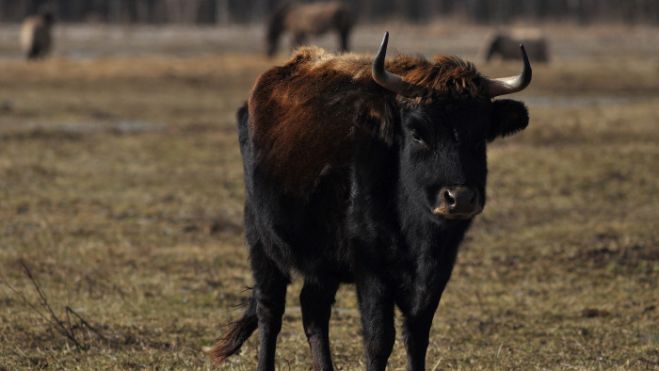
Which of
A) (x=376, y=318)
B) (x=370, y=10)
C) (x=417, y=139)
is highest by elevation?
(x=417, y=139)

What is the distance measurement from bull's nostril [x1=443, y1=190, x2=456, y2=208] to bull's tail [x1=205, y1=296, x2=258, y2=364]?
1927 millimetres

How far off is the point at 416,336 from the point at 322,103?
1266mm

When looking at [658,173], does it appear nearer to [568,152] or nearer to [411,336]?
[568,152]

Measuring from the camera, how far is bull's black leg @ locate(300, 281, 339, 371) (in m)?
6.79

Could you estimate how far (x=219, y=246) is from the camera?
11.2 m

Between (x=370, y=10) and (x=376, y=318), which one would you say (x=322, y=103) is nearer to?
(x=376, y=318)

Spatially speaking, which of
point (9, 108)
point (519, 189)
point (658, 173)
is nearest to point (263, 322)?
point (519, 189)

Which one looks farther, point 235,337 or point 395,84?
point 235,337

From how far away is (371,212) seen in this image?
597 centimetres

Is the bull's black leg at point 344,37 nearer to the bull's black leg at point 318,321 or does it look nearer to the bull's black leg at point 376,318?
the bull's black leg at point 318,321

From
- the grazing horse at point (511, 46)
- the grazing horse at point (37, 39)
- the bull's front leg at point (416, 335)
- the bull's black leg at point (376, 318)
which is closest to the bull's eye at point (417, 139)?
the bull's black leg at point (376, 318)

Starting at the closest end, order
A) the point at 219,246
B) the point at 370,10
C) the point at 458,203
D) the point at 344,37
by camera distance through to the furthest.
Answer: the point at 458,203
the point at 219,246
the point at 344,37
the point at 370,10

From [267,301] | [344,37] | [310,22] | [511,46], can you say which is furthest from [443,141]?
[310,22]

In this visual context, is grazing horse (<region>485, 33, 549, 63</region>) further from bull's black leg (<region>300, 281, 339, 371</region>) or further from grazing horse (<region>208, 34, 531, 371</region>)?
grazing horse (<region>208, 34, 531, 371</region>)
